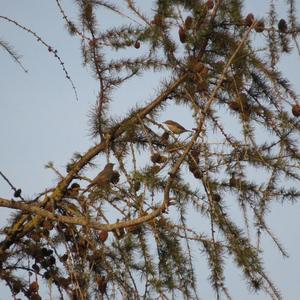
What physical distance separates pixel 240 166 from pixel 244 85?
359 mm

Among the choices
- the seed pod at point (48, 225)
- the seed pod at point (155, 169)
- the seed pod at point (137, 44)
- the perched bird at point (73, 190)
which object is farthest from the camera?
the seed pod at point (137, 44)

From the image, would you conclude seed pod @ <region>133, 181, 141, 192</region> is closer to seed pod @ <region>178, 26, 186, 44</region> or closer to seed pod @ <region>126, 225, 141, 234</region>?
seed pod @ <region>126, 225, 141, 234</region>

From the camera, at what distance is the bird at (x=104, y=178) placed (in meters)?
1.96

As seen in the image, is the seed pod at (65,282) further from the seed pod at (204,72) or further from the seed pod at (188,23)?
A: the seed pod at (188,23)

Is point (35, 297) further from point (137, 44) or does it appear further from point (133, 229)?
point (137, 44)

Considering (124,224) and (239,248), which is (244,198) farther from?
(124,224)

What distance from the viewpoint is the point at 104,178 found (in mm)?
1969

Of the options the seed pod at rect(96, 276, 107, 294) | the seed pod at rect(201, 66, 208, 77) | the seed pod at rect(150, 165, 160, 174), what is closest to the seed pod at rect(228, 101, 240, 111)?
the seed pod at rect(201, 66, 208, 77)

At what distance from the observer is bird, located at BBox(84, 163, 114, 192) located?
1.96 meters

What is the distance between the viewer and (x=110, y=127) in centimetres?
238

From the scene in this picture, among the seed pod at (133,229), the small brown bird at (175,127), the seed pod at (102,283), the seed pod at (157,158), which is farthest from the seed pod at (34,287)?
the small brown bird at (175,127)

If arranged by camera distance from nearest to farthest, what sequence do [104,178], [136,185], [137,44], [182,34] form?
1. [136,185]
2. [104,178]
3. [182,34]
4. [137,44]

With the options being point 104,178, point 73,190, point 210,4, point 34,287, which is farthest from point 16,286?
point 210,4

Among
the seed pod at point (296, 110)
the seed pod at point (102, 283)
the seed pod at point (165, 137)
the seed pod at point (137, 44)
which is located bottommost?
the seed pod at point (102, 283)
